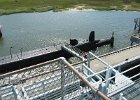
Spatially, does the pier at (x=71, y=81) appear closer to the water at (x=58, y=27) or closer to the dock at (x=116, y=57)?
the dock at (x=116, y=57)

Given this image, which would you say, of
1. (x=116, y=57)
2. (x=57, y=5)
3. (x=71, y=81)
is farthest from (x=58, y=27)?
(x=71, y=81)

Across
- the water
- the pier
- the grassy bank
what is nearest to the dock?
the pier

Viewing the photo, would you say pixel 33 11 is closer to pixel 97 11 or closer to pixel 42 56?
pixel 97 11

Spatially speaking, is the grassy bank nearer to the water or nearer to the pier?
the water

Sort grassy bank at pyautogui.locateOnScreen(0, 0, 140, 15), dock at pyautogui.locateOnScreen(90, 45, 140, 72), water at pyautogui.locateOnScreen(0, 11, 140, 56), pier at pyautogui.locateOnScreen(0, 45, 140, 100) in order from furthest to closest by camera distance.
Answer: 1. grassy bank at pyautogui.locateOnScreen(0, 0, 140, 15)
2. water at pyautogui.locateOnScreen(0, 11, 140, 56)
3. dock at pyautogui.locateOnScreen(90, 45, 140, 72)
4. pier at pyautogui.locateOnScreen(0, 45, 140, 100)

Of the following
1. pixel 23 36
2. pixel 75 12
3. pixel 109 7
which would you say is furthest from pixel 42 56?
pixel 109 7
